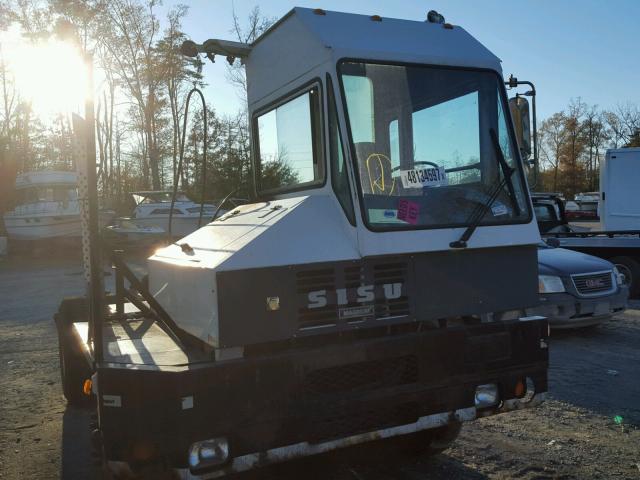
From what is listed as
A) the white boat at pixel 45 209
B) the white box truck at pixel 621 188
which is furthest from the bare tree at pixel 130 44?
the white box truck at pixel 621 188

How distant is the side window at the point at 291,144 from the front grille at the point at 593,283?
5.07 m

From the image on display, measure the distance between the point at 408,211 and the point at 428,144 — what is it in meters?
0.53

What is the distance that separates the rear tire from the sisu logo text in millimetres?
9362

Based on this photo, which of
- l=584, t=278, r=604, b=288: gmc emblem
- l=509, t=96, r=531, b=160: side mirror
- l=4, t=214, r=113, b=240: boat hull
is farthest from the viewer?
l=4, t=214, r=113, b=240: boat hull

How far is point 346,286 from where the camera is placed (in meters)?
3.18

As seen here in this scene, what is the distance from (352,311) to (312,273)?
309 mm

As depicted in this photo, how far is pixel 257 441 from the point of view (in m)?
→ 2.96

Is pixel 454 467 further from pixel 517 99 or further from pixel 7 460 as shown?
pixel 7 460

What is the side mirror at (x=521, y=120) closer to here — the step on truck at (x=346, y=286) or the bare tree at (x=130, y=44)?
the step on truck at (x=346, y=286)

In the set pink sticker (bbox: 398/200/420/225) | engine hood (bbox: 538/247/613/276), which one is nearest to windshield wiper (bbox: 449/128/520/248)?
pink sticker (bbox: 398/200/420/225)

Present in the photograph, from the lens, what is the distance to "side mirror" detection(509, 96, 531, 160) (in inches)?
152

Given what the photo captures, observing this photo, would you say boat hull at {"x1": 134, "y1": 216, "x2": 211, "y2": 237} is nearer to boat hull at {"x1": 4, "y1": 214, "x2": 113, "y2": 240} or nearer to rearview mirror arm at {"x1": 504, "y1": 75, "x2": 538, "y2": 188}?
boat hull at {"x1": 4, "y1": 214, "x2": 113, "y2": 240}

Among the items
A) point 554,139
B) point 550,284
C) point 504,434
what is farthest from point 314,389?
point 554,139

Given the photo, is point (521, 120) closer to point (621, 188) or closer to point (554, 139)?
point (621, 188)
